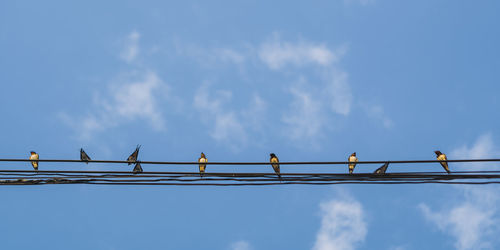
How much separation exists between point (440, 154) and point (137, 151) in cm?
1040

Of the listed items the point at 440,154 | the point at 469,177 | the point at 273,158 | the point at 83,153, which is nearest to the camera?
the point at 469,177

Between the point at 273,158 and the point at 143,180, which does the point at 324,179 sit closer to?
the point at 143,180

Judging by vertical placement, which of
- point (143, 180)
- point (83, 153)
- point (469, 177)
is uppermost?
point (83, 153)

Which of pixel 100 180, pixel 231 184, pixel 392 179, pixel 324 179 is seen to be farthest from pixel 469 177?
pixel 100 180

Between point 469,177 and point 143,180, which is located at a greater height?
point 143,180

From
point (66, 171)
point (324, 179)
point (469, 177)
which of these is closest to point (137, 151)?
point (66, 171)

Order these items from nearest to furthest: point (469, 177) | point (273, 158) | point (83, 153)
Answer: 1. point (469, 177)
2. point (83, 153)
3. point (273, 158)

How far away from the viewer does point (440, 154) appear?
17703mm

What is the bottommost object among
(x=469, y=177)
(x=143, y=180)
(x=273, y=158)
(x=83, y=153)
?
(x=469, y=177)

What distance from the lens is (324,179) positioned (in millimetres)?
8289

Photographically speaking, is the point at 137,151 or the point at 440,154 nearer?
the point at 137,151

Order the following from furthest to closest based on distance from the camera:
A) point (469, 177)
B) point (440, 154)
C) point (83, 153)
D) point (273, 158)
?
1. point (273, 158)
2. point (440, 154)
3. point (83, 153)
4. point (469, 177)

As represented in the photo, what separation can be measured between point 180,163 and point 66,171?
5.63 feet

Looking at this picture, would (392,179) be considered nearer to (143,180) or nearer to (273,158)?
(143,180)
